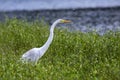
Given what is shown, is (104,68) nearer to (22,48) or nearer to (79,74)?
(79,74)

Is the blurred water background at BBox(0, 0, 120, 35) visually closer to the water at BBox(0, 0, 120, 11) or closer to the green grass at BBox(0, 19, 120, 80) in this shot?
the water at BBox(0, 0, 120, 11)

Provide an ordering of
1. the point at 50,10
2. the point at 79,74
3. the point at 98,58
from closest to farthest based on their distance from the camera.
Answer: the point at 79,74 < the point at 98,58 < the point at 50,10

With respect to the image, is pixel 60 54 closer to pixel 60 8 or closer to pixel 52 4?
pixel 52 4

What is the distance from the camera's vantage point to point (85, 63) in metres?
11.7

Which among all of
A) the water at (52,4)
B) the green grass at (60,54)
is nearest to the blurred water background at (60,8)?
the water at (52,4)

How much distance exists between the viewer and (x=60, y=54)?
44.4ft

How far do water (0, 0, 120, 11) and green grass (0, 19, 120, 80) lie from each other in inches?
1031

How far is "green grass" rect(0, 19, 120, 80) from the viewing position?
10.0 meters

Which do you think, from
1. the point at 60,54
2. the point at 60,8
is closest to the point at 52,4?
the point at 60,8

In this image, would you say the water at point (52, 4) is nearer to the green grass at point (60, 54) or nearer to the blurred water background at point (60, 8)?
the blurred water background at point (60, 8)

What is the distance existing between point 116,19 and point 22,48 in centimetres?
2200

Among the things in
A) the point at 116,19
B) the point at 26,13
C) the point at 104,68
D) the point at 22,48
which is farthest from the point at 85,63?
the point at 26,13

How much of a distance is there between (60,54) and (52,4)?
32.0m

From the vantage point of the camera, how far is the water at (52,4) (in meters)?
44.0
